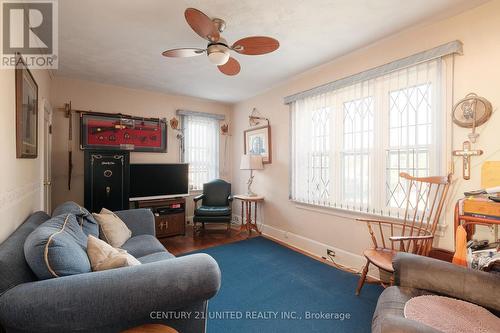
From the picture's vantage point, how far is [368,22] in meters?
2.15

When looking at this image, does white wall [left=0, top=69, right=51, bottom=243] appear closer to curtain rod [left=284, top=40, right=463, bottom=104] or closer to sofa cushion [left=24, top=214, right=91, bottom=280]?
sofa cushion [left=24, top=214, right=91, bottom=280]

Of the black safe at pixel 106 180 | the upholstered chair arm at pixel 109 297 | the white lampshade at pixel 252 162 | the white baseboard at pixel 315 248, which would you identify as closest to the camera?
the upholstered chair arm at pixel 109 297

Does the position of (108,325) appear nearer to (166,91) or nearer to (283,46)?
(283,46)

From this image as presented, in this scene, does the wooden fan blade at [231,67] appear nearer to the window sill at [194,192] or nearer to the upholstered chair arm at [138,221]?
the upholstered chair arm at [138,221]

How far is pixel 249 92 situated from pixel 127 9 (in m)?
2.48

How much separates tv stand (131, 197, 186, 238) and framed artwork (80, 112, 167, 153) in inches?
37.6

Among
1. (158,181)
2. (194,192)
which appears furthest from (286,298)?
(194,192)

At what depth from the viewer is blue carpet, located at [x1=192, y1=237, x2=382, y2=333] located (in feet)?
6.02

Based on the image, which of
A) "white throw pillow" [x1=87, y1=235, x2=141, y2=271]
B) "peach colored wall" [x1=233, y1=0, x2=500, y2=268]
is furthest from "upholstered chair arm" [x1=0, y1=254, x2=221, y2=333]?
"peach colored wall" [x1=233, y1=0, x2=500, y2=268]

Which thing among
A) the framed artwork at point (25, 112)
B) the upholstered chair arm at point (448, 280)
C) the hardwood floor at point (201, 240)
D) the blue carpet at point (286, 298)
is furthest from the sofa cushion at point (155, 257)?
the upholstered chair arm at point (448, 280)

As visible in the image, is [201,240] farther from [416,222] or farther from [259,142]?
[416,222]

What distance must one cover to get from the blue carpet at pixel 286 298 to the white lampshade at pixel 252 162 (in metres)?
1.48

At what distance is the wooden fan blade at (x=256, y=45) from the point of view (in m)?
1.89

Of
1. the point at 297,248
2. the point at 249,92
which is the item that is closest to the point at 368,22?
the point at 249,92
